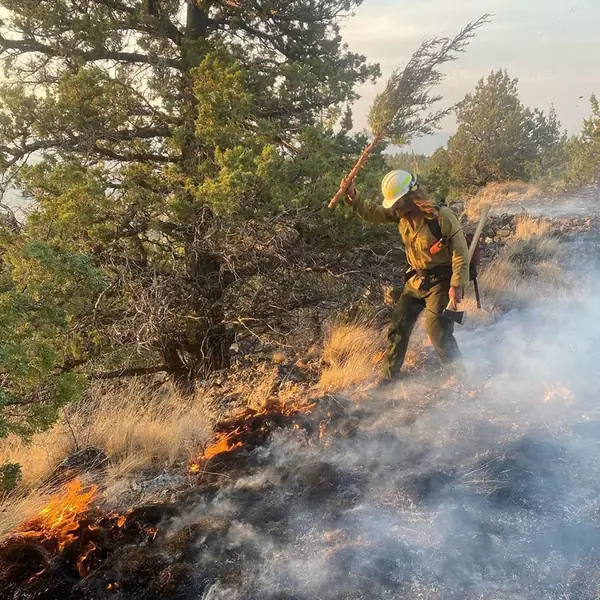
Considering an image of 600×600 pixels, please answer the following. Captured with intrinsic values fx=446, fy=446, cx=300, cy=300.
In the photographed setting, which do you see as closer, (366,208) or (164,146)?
(366,208)

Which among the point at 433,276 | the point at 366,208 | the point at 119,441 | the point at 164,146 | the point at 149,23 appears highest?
the point at 149,23

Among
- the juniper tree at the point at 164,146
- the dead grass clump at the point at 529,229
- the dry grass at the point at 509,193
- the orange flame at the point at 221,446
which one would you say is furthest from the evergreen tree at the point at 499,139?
the orange flame at the point at 221,446

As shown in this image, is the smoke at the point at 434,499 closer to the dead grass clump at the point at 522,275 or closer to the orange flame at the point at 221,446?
the orange flame at the point at 221,446

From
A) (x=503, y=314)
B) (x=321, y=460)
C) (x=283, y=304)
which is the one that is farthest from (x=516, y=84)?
(x=321, y=460)

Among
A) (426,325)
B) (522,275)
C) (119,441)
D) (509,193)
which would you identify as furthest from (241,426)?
(509,193)

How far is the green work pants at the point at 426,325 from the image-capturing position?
4.41 metres

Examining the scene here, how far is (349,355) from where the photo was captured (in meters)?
5.47

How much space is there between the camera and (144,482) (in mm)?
3525

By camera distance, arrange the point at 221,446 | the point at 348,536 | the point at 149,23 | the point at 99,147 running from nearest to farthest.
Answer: the point at 348,536
the point at 221,446
the point at 149,23
the point at 99,147

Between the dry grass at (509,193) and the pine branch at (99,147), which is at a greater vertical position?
the pine branch at (99,147)

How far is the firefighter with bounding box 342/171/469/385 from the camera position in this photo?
409 centimetres

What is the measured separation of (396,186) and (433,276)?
955mm

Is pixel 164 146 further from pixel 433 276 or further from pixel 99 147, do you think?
pixel 433 276

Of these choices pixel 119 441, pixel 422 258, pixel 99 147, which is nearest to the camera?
pixel 119 441
